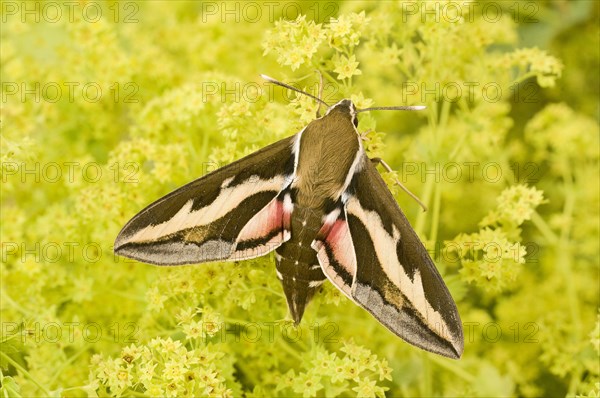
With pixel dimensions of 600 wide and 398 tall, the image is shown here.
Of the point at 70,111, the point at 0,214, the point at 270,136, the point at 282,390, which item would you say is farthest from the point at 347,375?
the point at 70,111

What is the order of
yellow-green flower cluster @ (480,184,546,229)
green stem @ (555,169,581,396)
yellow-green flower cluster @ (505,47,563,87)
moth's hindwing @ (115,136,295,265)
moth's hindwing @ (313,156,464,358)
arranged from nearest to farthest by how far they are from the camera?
moth's hindwing @ (313,156,464,358)
moth's hindwing @ (115,136,295,265)
yellow-green flower cluster @ (480,184,546,229)
yellow-green flower cluster @ (505,47,563,87)
green stem @ (555,169,581,396)

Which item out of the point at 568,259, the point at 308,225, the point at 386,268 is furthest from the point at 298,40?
the point at 568,259

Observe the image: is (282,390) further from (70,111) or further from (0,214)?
(70,111)

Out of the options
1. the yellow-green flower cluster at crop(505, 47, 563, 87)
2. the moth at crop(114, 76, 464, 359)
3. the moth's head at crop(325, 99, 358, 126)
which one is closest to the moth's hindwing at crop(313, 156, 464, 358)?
the moth at crop(114, 76, 464, 359)

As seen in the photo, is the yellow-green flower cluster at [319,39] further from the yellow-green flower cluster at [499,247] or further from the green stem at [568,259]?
the green stem at [568,259]

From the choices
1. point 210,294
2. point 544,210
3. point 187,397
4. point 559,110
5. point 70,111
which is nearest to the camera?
point 187,397

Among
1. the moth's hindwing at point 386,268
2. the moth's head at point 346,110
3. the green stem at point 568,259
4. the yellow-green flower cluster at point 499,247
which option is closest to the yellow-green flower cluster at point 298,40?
the moth's head at point 346,110

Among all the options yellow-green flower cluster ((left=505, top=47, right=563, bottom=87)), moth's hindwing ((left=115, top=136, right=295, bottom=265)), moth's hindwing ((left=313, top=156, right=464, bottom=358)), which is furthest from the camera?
yellow-green flower cluster ((left=505, top=47, right=563, bottom=87))

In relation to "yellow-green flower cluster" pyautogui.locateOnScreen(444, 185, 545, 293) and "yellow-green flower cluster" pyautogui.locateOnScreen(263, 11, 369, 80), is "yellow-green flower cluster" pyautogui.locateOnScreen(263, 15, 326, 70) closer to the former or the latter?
"yellow-green flower cluster" pyautogui.locateOnScreen(263, 11, 369, 80)
